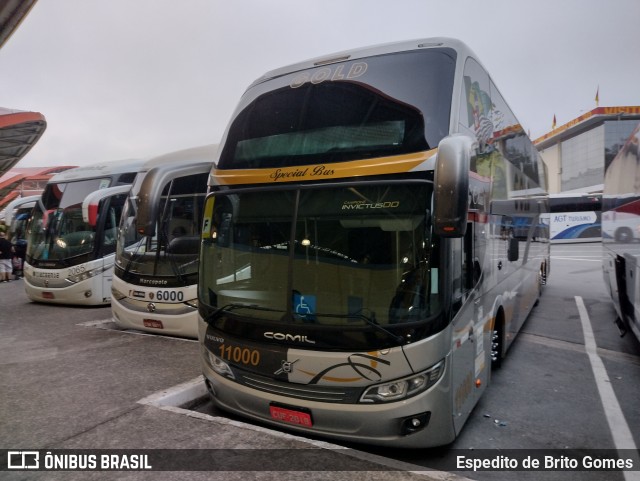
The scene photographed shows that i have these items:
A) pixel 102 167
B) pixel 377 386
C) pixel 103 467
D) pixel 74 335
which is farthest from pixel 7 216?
pixel 377 386

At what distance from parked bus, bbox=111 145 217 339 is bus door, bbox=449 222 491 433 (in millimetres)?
4353

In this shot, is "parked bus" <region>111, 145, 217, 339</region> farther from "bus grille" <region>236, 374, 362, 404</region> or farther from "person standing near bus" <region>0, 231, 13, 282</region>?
"person standing near bus" <region>0, 231, 13, 282</region>

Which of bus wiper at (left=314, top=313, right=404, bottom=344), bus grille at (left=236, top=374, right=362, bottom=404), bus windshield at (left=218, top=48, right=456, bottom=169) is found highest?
bus windshield at (left=218, top=48, right=456, bottom=169)

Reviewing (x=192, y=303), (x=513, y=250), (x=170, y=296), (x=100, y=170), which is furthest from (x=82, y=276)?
(x=513, y=250)

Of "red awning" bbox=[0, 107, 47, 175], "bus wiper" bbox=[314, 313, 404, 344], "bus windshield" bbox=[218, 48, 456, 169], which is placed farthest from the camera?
"red awning" bbox=[0, 107, 47, 175]

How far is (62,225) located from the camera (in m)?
10.7

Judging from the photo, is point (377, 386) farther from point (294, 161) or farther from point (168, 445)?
point (294, 161)

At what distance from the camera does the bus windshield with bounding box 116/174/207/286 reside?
7.38 meters

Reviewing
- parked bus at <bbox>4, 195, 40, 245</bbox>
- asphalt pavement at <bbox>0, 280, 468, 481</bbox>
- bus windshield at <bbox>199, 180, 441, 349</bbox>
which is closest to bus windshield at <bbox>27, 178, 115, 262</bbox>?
asphalt pavement at <bbox>0, 280, 468, 481</bbox>

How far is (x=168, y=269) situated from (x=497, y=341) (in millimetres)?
5155

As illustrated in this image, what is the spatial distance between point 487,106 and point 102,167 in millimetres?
9720

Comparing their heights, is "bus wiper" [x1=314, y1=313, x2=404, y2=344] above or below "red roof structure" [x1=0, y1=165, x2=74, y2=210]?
below

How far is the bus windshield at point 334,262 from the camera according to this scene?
351 cm

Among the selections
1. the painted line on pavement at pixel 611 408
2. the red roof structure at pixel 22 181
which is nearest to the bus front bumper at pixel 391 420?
the painted line on pavement at pixel 611 408
